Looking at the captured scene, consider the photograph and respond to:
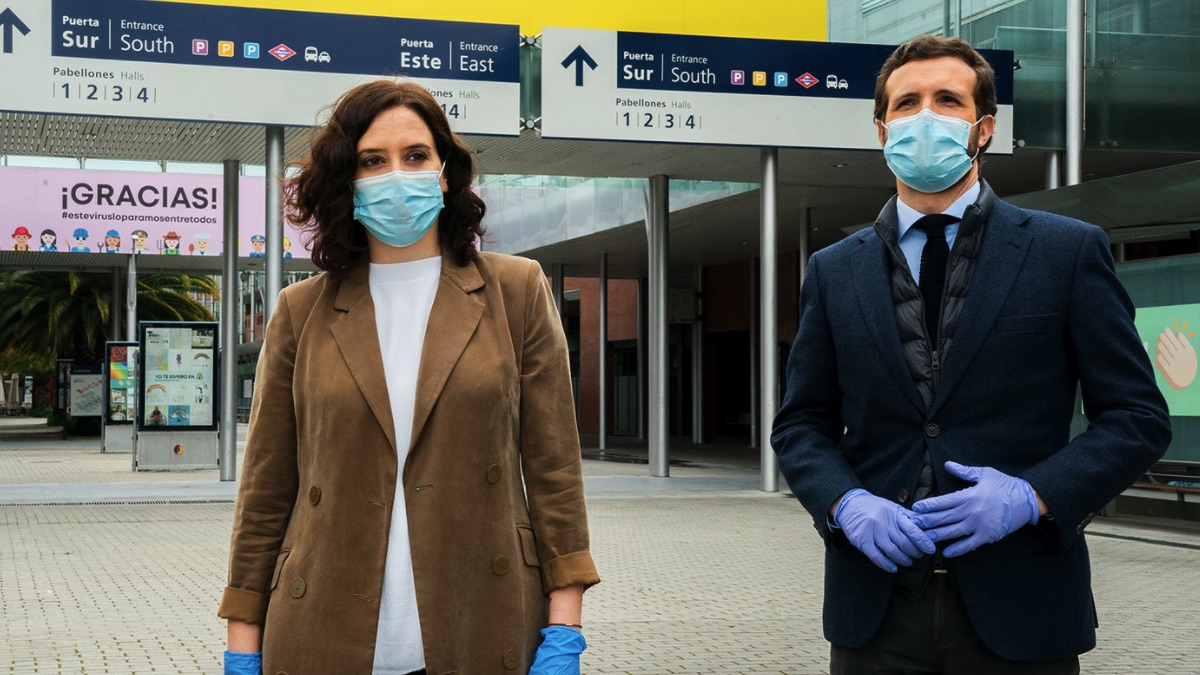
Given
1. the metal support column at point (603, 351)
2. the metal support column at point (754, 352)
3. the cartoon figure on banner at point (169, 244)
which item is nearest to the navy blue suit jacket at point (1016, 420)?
the metal support column at point (603, 351)

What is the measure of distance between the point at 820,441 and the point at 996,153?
48.4 ft

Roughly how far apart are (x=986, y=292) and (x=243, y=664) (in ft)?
4.96

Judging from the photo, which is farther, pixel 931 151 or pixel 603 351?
pixel 603 351

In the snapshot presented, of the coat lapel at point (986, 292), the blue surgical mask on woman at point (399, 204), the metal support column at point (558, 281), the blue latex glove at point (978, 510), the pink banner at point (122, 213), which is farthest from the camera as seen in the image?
the metal support column at point (558, 281)

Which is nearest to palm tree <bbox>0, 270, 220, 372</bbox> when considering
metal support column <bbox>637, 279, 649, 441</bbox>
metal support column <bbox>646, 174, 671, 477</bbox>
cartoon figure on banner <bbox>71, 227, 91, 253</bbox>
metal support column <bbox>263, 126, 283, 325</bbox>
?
cartoon figure on banner <bbox>71, 227, 91, 253</bbox>

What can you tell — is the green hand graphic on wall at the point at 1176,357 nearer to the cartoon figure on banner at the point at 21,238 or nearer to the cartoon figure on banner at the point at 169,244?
the cartoon figure on banner at the point at 169,244

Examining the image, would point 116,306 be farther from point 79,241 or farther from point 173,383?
point 173,383

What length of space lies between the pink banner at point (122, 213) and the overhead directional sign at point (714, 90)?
13.2 meters

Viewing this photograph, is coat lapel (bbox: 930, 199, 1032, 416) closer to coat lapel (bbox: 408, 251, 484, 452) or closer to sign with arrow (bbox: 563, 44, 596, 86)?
coat lapel (bbox: 408, 251, 484, 452)

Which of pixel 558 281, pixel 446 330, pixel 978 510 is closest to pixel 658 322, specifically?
pixel 558 281

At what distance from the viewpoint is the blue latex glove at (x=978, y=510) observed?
2377 mm

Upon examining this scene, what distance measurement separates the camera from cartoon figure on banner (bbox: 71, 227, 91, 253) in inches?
1110

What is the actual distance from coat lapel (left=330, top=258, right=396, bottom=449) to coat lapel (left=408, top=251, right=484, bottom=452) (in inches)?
2.5

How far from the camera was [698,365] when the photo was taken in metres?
33.3
